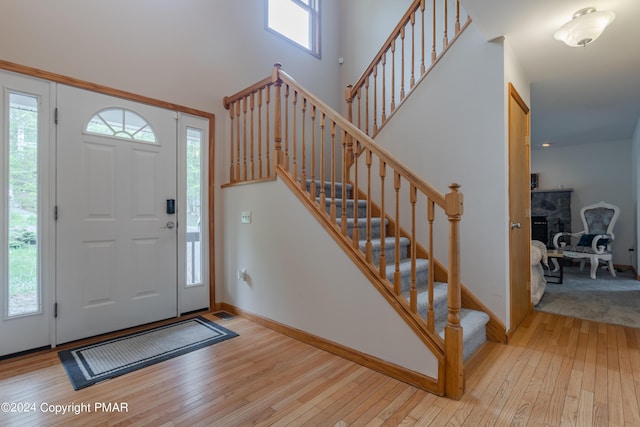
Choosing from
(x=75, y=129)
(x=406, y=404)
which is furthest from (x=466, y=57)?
(x=75, y=129)

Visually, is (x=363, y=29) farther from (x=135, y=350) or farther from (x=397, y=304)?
(x=135, y=350)

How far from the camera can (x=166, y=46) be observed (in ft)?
9.56

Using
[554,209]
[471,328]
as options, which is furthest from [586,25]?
[554,209]

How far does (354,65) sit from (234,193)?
2.91 meters

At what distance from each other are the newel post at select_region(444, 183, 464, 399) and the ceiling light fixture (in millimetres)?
1342

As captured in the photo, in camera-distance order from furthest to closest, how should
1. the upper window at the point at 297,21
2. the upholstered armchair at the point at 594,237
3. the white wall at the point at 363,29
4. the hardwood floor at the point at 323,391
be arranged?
the upholstered armchair at the point at 594,237
the white wall at the point at 363,29
the upper window at the point at 297,21
the hardwood floor at the point at 323,391

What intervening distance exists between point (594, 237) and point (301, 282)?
512cm

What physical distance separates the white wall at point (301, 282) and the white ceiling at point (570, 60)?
1910 mm

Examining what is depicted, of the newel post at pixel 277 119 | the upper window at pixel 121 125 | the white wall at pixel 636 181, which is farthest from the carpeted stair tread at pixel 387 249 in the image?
the white wall at pixel 636 181

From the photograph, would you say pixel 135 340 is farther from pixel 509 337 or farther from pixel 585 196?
Result: pixel 585 196

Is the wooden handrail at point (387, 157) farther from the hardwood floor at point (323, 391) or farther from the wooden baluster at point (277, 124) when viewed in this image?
the hardwood floor at point (323, 391)

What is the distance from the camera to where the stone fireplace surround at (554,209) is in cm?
592

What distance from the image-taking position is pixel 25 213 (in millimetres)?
2244

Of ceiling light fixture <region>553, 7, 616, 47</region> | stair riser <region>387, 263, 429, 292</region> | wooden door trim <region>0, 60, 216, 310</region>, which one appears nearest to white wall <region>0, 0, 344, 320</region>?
wooden door trim <region>0, 60, 216, 310</region>
